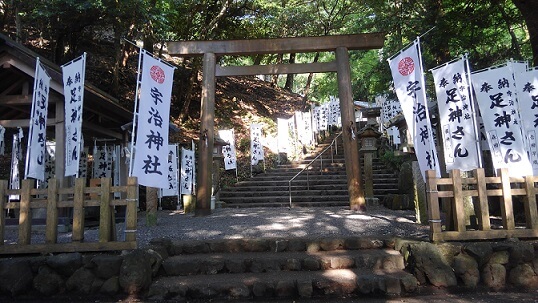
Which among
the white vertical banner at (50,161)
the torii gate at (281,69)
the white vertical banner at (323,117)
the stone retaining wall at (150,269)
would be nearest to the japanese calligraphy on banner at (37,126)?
the stone retaining wall at (150,269)

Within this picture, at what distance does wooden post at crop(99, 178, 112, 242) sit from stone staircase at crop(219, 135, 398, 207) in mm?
7129

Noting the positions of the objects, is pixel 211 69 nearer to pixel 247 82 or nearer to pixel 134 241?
pixel 134 241

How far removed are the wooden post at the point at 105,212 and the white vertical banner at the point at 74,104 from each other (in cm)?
136

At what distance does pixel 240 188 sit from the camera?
13.2m

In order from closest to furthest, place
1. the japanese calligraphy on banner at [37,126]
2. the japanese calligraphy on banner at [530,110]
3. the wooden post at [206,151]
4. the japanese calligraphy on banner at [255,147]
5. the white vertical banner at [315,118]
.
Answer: the japanese calligraphy on banner at [530,110] → the japanese calligraphy on banner at [37,126] → the wooden post at [206,151] → the japanese calligraphy on banner at [255,147] → the white vertical banner at [315,118]

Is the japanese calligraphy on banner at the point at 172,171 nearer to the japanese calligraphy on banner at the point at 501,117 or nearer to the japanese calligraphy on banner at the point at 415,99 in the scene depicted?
the japanese calligraphy on banner at the point at 415,99

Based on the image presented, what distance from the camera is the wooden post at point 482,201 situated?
15.8 feet

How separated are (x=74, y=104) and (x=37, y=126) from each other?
0.96 m

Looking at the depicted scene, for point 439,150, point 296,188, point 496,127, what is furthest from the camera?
point 296,188

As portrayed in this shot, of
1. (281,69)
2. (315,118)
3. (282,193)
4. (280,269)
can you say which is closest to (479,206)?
(280,269)

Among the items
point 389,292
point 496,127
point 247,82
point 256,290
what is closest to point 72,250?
point 256,290

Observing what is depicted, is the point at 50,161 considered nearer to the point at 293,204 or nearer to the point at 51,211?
the point at 51,211

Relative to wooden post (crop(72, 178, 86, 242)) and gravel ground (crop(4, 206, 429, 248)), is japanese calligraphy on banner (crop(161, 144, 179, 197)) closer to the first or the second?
gravel ground (crop(4, 206, 429, 248))

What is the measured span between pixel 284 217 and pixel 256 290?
3.53 metres
